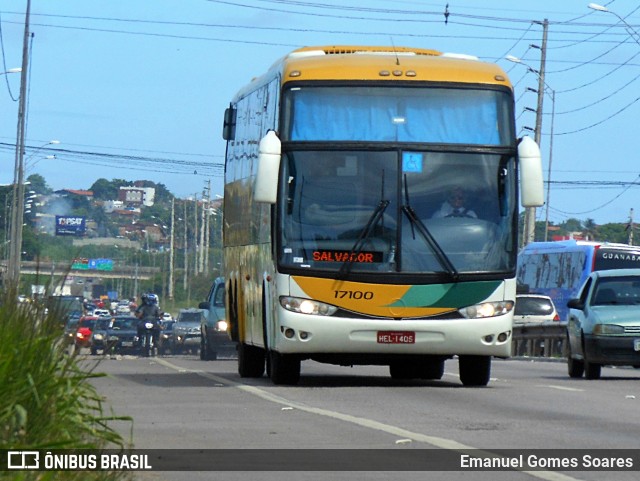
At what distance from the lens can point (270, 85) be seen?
69.6 feet

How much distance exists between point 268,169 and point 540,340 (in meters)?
27.8

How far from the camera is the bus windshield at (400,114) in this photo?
19.8m

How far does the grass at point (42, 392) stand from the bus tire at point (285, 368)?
9950 mm

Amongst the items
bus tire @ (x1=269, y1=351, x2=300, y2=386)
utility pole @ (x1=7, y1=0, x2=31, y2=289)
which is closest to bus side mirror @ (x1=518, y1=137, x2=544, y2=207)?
bus tire @ (x1=269, y1=351, x2=300, y2=386)

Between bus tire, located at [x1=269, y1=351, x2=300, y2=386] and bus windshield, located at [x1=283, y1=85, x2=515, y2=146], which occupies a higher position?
bus windshield, located at [x1=283, y1=85, x2=515, y2=146]

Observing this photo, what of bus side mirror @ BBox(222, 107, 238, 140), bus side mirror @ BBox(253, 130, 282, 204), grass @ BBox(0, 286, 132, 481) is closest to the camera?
grass @ BBox(0, 286, 132, 481)

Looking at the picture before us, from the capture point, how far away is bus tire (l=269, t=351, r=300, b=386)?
20625 mm

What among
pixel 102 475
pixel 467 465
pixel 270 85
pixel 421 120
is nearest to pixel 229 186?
pixel 270 85

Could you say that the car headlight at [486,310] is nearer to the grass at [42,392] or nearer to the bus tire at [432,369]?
the bus tire at [432,369]

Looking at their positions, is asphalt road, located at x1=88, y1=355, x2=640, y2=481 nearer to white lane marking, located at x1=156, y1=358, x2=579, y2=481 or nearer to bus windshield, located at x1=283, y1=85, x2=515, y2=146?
white lane marking, located at x1=156, y1=358, x2=579, y2=481

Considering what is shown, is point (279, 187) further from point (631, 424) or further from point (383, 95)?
point (631, 424)

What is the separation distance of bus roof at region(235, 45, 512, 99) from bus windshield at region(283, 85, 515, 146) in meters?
0.12

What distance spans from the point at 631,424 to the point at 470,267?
5.11 m

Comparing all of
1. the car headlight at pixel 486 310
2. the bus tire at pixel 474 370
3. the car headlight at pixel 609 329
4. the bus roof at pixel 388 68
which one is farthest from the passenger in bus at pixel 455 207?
the car headlight at pixel 609 329
